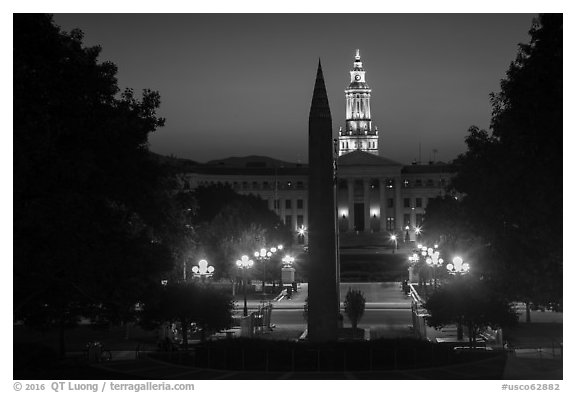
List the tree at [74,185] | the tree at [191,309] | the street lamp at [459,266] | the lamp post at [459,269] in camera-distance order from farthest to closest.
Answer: the street lamp at [459,266] → the lamp post at [459,269] → the tree at [191,309] → the tree at [74,185]

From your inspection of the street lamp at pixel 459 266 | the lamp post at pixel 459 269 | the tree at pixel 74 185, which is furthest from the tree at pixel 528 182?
the street lamp at pixel 459 266

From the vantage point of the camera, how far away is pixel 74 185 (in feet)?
93.8

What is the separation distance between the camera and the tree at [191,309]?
130 ft

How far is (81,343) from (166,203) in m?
8.55

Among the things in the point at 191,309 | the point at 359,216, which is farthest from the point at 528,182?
the point at 359,216

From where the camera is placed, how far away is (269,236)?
363ft

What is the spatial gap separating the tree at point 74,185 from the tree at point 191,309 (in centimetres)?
524

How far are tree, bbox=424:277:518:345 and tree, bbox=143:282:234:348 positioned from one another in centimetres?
772

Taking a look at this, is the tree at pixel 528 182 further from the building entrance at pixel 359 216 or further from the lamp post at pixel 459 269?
the building entrance at pixel 359 216

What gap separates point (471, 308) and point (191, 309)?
9.79m

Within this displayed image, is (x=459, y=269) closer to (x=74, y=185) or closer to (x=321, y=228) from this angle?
(x=321, y=228)

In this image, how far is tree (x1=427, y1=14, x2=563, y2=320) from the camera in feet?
94.5

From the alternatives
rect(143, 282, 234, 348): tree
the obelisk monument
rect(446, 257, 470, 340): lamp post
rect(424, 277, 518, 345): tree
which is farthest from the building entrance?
the obelisk monument

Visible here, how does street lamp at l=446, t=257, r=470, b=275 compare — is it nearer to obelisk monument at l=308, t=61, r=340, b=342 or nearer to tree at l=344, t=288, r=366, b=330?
tree at l=344, t=288, r=366, b=330
